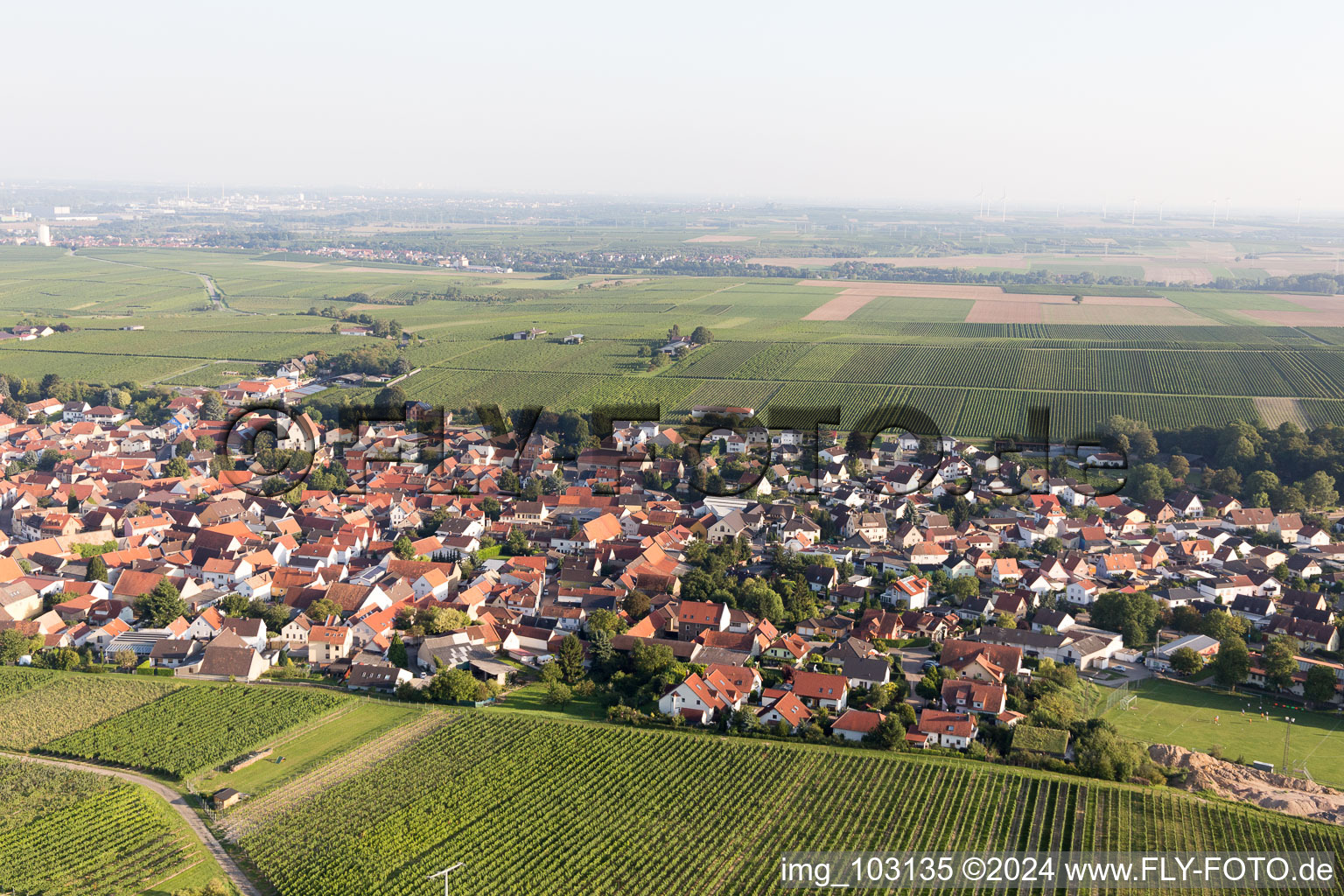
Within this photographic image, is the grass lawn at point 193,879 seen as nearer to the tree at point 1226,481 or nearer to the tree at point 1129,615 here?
the tree at point 1129,615

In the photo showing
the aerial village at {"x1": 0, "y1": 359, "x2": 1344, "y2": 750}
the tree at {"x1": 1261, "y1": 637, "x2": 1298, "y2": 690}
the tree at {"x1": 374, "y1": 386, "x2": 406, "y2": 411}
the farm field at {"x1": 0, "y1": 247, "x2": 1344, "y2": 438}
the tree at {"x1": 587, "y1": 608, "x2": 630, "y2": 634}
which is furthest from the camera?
the farm field at {"x1": 0, "y1": 247, "x2": 1344, "y2": 438}

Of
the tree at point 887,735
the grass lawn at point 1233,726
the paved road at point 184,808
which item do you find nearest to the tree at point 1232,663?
the grass lawn at point 1233,726

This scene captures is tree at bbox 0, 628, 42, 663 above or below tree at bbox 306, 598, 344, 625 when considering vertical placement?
below

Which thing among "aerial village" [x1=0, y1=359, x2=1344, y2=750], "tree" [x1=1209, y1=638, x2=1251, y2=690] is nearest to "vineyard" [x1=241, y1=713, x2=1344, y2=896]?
"aerial village" [x1=0, y1=359, x2=1344, y2=750]

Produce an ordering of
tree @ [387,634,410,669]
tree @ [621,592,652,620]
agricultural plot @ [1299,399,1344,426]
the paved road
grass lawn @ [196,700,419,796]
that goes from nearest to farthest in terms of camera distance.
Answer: the paved road → grass lawn @ [196,700,419,796] → tree @ [387,634,410,669] → tree @ [621,592,652,620] → agricultural plot @ [1299,399,1344,426]

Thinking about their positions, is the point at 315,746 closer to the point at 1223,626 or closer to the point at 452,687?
the point at 452,687

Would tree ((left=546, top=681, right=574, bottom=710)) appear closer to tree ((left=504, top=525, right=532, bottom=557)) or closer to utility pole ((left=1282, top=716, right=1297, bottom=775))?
tree ((left=504, top=525, right=532, bottom=557))
